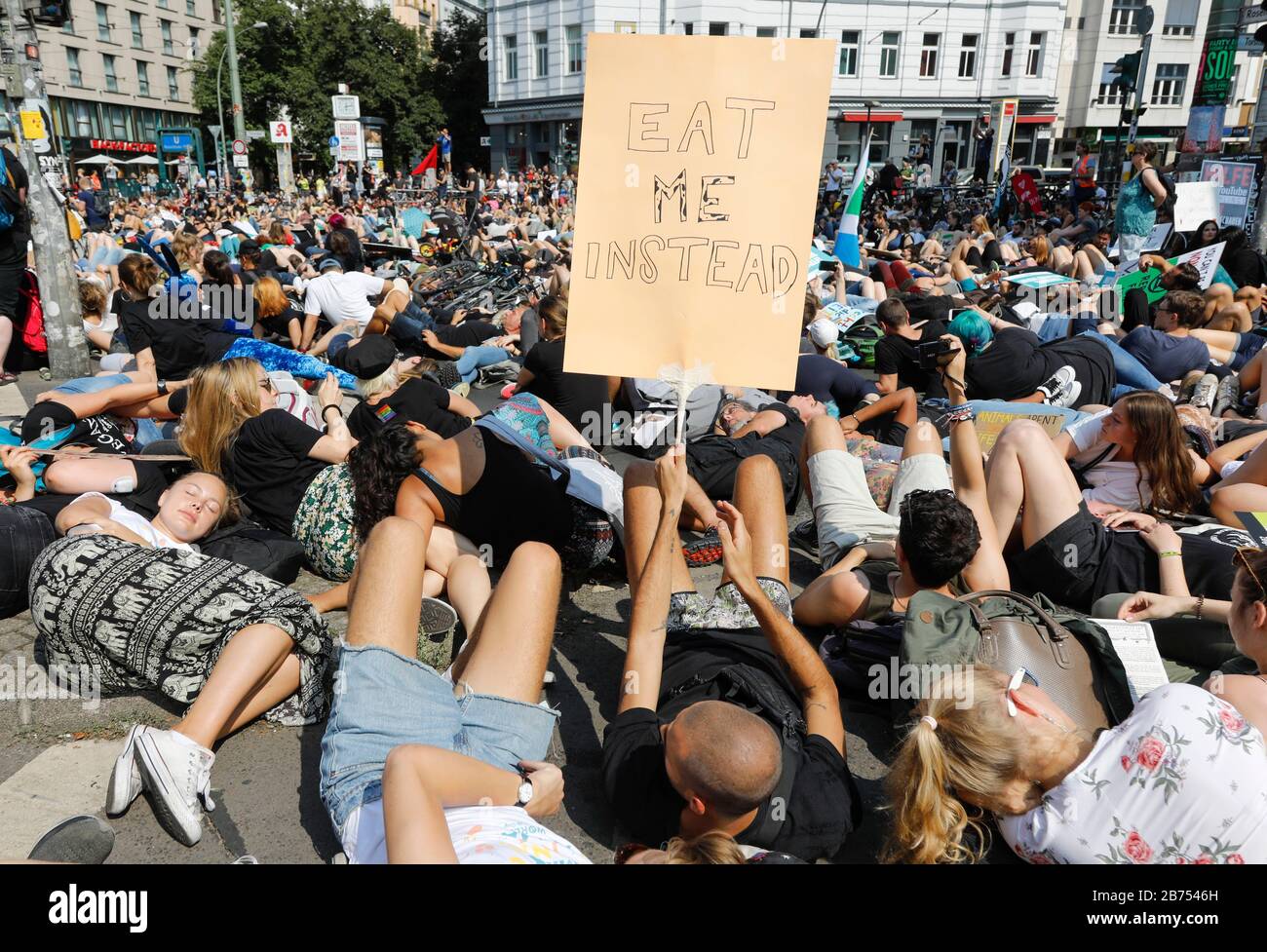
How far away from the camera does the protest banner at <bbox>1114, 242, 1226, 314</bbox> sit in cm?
792

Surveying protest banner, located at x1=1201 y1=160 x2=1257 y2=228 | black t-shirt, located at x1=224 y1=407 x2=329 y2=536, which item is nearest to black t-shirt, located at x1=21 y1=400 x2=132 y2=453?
black t-shirt, located at x1=224 y1=407 x2=329 y2=536

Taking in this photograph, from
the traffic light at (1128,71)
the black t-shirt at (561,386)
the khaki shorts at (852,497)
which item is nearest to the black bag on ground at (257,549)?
the black t-shirt at (561,386)

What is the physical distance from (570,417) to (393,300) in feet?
12.6

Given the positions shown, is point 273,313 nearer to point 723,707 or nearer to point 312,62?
point 723,707

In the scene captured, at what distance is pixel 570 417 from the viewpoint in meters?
5.88

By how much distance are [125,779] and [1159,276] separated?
925 cm

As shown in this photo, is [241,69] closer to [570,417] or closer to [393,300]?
[393,300]

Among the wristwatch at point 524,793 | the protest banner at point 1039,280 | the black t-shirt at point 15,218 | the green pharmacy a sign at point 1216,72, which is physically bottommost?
the wristwatch at point 524,793

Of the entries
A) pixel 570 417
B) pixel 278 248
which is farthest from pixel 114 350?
pixel 570 417

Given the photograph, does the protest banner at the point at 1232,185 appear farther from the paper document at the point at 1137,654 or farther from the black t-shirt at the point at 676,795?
the black t-shirt at the point at 676,795

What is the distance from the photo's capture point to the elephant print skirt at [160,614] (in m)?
2.89

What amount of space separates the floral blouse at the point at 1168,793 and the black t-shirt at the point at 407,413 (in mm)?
3640

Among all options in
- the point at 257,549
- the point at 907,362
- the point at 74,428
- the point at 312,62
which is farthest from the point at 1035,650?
the point at 312,62

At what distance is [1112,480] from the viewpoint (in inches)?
163
